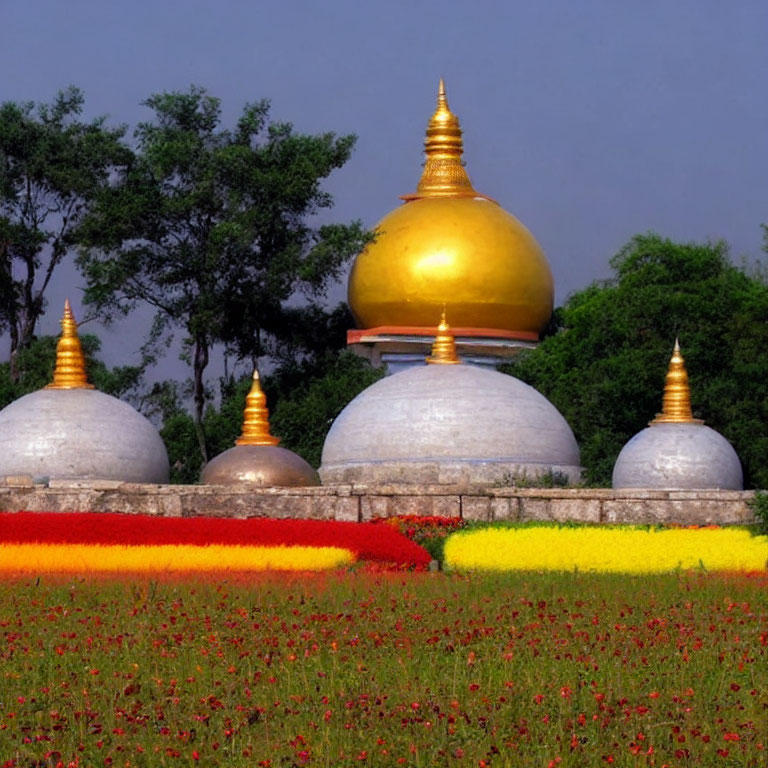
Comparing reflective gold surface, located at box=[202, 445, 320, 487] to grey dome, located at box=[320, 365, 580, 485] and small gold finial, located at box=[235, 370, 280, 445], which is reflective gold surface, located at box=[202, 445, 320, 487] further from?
small gold finial, located at box=[235, 370, 280, 445]

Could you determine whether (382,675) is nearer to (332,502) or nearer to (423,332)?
(332,502)

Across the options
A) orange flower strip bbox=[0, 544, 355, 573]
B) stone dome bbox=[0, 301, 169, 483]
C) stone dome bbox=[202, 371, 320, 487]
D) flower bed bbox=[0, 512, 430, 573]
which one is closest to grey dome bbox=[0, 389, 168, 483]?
stone dome bbox=[0, 301, 169, 483]

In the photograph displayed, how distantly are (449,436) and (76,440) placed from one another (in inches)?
Result: 252

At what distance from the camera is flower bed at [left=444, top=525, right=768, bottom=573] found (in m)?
18.3

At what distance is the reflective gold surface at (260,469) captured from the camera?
102 feet

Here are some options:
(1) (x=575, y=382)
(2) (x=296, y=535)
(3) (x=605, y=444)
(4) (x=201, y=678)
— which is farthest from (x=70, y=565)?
(1) (x=575, y=382)

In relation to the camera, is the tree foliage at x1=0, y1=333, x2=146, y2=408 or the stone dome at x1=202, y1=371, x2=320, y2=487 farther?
the tree foliage at x1=0, y1=333, x2=146, y2=408

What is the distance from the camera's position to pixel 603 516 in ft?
79.3

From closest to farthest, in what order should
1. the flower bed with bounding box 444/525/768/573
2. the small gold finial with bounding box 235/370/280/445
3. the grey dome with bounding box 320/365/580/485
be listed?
the flower bed with bounding box 444/525/768/573 → the grey dome with bounding box 320/365/580/485 → the small gold finial with bounding box 235/370/280/445

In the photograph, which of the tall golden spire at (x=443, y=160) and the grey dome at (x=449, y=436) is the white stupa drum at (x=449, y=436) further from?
the tall golden spire at (x=443, y=160)

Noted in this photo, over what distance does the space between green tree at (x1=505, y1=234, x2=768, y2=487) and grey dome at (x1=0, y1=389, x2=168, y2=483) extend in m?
9.64

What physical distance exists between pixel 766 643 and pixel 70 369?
822 inches

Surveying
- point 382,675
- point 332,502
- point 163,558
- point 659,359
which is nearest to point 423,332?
point 659,359

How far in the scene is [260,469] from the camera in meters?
31.1
